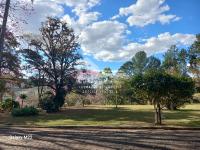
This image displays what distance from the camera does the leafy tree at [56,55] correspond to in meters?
32.3

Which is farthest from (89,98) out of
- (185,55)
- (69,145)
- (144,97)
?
(69,145)

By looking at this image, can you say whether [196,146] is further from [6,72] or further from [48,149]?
[6,72]

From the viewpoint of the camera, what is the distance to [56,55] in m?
32.5

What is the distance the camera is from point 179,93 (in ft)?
57.5

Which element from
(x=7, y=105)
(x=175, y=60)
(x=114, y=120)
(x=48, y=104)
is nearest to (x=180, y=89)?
(x=114, y=120)

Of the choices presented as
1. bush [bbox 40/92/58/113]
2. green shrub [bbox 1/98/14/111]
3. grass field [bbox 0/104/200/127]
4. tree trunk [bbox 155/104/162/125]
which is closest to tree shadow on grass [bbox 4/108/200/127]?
grass field [bbox 0/104/200/127]

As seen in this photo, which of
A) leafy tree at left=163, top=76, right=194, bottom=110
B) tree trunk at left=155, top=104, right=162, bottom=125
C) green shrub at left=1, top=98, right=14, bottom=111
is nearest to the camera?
leafy tree at left=163, top=76, right=194, bottom=110

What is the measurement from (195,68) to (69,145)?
48.4 metres

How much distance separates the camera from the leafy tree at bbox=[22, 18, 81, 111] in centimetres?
3234

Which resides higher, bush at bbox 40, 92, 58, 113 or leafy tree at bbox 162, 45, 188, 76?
leafy tree at bbox 162, 45, 188, 76

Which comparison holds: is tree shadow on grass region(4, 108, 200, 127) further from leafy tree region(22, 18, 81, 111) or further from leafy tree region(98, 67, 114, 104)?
leafy tree region(98, 67, 114, 104)

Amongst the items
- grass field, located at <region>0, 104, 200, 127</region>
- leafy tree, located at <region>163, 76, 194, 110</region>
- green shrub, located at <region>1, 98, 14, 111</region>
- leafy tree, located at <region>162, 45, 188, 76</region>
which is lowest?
grass field, located at <region>0, 104, 200, 127</region>

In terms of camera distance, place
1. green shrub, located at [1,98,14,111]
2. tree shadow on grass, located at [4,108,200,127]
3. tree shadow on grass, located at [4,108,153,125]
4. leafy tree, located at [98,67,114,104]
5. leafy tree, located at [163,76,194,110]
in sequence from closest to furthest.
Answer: leafy tree, located at [163,76,194,110]
tree shadow on grass, located at [4,108,200,127]
tree shadow on grass, located at [4,108,153,125]
green shrub, located at [1,98,14,111]
leafy tree, located at [98,67,114,104]

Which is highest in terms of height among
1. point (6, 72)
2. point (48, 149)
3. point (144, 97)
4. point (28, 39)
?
point (28, 39)
